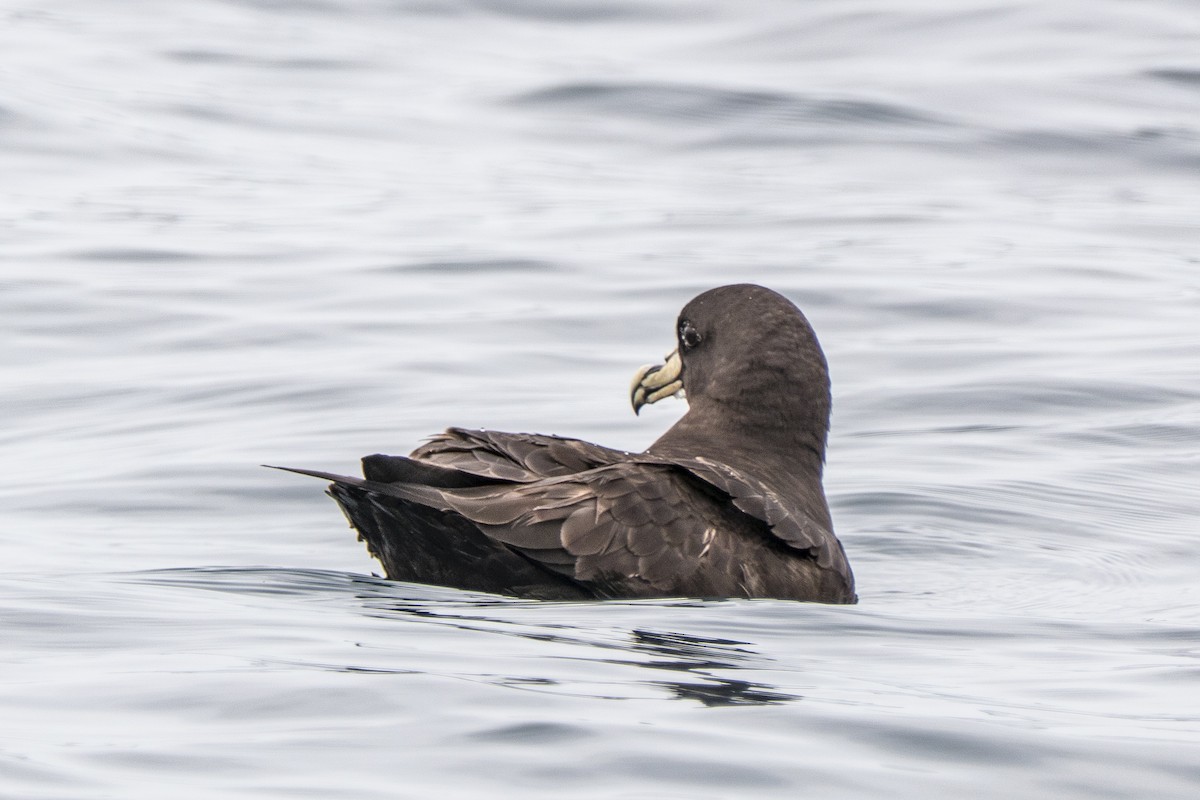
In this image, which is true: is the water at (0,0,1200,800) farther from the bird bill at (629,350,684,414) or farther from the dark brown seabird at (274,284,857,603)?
the bird bill at (629,350,684,414)

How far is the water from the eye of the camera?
4.88 meters

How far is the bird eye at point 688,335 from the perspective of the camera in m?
7.59

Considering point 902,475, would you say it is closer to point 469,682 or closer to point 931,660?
point 931,660

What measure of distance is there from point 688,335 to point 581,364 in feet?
13.9

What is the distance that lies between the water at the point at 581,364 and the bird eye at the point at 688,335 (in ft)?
3.70

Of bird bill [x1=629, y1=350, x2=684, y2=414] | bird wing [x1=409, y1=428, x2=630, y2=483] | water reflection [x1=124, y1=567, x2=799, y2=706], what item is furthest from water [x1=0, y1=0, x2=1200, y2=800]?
bird bill [x1=629, y1=350, x2=684, y2=414]

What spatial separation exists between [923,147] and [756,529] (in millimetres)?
14334

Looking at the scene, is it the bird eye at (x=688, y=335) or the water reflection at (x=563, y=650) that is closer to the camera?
the water reflection at (x=563, y=650)

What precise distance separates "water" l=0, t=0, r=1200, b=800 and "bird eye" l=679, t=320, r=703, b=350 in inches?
44.4

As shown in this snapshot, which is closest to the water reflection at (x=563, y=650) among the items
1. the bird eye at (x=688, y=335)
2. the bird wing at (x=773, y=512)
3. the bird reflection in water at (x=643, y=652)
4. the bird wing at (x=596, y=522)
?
the bird reflection in water at (x=643, y=652)

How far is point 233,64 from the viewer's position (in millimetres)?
23953

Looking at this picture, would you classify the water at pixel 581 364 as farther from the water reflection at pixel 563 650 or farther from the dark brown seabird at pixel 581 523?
the dark brown seabird at pixel 581 523

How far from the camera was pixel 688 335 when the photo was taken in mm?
7633

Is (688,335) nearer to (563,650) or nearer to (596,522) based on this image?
(596,522)
